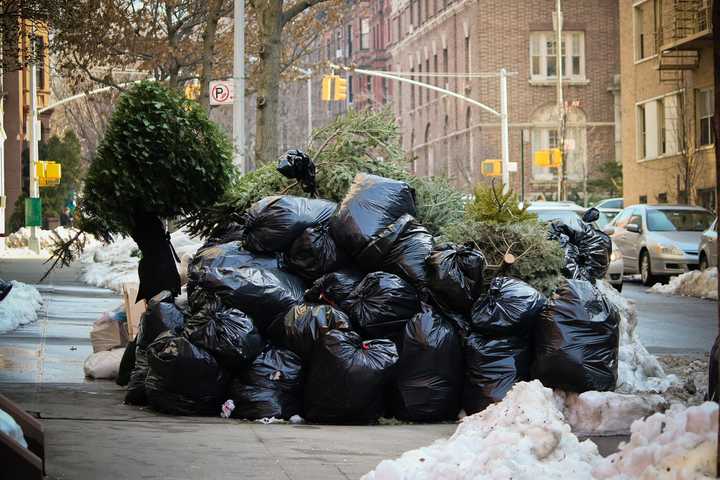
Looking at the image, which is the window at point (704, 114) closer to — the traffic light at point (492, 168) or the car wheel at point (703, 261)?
the traffic light at point (492, 168)

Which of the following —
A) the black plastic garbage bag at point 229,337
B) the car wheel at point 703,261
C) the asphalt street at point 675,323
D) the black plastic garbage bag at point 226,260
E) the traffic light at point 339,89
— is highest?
the traffic light at point 339,89

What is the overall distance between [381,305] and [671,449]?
3.92 metres

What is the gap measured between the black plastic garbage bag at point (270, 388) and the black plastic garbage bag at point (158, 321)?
0.89 meters

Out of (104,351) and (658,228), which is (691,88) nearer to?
(658,228)

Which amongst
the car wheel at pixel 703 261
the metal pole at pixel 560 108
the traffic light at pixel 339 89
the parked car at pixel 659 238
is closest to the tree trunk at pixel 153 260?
the car wheel at pixel 703 261

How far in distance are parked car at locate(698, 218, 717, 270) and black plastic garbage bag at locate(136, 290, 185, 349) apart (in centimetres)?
1428

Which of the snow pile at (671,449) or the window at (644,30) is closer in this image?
the snow pile at (671,449)

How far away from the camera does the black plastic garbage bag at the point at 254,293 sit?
868 centimetres

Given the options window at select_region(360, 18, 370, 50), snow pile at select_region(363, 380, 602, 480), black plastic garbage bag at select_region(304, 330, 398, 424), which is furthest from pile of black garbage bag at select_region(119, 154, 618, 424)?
window at select_region(360, 18, 370, 50)

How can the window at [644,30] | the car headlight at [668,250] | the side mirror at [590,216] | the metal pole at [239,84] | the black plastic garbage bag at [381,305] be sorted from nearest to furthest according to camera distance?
1. the black plastic garbage bag at [381,305]
2. the side mirror at [590,216]
3. the metal pole at [239,84]
4. the car headlight at [668,250]
5. the window at [644,30]

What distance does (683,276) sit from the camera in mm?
22359

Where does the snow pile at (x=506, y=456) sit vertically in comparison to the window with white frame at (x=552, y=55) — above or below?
below

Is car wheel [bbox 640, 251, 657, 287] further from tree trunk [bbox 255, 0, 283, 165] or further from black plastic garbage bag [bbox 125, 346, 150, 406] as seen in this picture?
black plastic garbage bag [bbox 125, 346, 150, 406]

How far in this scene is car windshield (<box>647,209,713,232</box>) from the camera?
25672mm
